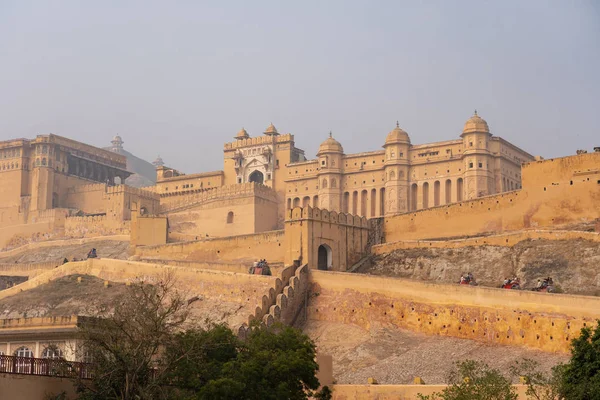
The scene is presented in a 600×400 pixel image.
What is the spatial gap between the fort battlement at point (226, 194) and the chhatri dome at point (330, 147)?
3.99 meters

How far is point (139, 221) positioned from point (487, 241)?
67.6 feet

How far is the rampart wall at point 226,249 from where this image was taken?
5153 cm

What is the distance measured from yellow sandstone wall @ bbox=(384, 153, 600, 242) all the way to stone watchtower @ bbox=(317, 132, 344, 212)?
16.3m

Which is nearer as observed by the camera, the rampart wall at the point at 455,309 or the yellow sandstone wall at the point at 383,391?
the yellow sandstone wall at the point at 383,391

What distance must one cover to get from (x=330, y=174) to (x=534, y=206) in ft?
73.0

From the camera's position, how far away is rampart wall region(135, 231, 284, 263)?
51531 mm

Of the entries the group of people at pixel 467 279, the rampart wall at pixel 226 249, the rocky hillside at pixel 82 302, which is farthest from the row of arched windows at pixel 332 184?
the group of people at pixel 467 279

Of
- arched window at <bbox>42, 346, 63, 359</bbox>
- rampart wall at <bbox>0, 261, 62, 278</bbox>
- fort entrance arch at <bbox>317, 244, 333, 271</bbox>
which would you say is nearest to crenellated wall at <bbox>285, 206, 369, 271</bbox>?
fort entrance arch at <bbox>317, 244, 333, 271</bbox>

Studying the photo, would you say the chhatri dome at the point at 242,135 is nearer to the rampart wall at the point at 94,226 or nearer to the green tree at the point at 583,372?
the rampart wall at the point at 94,226

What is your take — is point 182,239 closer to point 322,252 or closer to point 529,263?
point 322,252

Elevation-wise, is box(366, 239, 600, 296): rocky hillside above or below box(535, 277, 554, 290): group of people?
above

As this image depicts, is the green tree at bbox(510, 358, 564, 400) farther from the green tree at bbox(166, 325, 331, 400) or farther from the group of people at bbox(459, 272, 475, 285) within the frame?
A: the group of people at bbox(459, 272, 475, 285)

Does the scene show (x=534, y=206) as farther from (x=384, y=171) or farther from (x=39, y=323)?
(x=39, y=323)

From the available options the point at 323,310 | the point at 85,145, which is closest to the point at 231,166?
the point at 85,145
